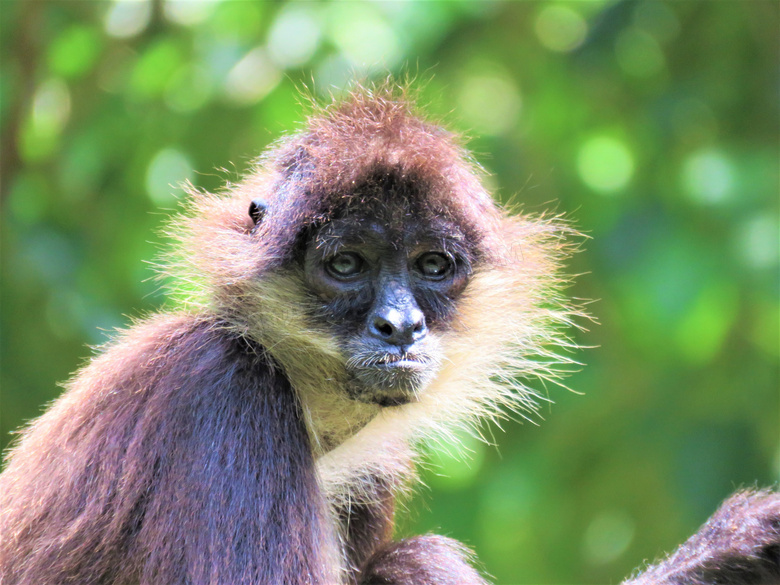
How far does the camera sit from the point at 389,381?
518 cm

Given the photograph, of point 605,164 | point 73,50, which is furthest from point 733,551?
point 73,50

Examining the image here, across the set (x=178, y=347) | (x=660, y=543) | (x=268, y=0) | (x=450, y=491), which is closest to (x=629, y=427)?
(x=660, y=543)

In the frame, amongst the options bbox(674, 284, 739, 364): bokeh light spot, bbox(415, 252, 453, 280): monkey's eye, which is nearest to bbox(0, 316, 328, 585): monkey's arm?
bbox(415, 252, 453, 280): monkey's eye

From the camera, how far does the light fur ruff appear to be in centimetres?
530

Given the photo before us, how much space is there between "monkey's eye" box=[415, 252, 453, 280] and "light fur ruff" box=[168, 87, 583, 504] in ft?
0.80

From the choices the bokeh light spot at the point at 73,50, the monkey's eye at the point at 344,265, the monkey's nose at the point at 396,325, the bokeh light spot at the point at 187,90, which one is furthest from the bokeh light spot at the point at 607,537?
the bokeh light spot at the point at 73,50

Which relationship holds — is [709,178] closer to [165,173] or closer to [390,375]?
[390,375]

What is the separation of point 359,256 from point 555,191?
218 inches

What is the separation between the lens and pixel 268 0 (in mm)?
9633

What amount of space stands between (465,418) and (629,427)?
4.37 metres

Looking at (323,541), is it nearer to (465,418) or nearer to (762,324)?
(465,418)

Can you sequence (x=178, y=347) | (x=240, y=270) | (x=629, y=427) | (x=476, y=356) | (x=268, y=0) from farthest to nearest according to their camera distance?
(x=629, y=427), (x=268, y=0), (x=476, y=356), (x=240, y=270), (x=178, y=347)

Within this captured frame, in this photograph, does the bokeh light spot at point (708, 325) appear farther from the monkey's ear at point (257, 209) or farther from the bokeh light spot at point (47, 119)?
the bokeh light spot at point (47, 119)

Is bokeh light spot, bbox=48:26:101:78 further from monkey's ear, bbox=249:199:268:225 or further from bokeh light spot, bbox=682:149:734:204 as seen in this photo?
bokeh light spot, bbox=682:149:734:204
